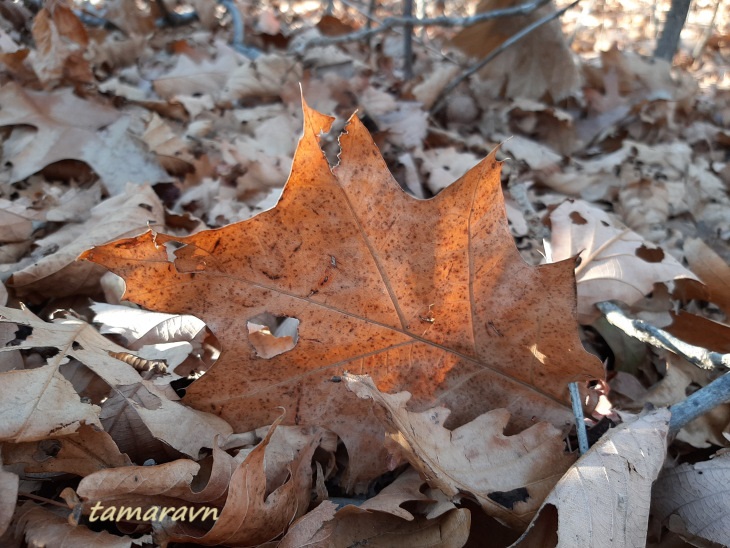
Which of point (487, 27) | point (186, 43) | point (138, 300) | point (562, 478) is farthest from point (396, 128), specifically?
point (562, 478)

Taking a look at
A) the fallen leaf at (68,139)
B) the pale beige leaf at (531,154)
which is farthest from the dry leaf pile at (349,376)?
the pale beige leaf at (531,154)

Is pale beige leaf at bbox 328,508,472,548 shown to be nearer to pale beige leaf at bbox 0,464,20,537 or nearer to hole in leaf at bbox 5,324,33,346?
pale beige leaf at bbox 0,464,20,537

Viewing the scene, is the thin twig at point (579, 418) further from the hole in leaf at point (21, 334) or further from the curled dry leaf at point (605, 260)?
the hole in leaf at point (21, 334)

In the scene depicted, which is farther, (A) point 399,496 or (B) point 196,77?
(B) point 196,77

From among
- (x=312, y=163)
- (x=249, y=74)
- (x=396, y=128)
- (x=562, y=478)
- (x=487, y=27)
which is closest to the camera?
(x=562, y=478)

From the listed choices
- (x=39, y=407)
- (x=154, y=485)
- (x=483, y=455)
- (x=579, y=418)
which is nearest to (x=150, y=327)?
(x=39, y=407)

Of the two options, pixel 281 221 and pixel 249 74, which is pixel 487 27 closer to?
pixel 249 74

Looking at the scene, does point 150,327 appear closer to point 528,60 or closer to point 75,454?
point 75,454
